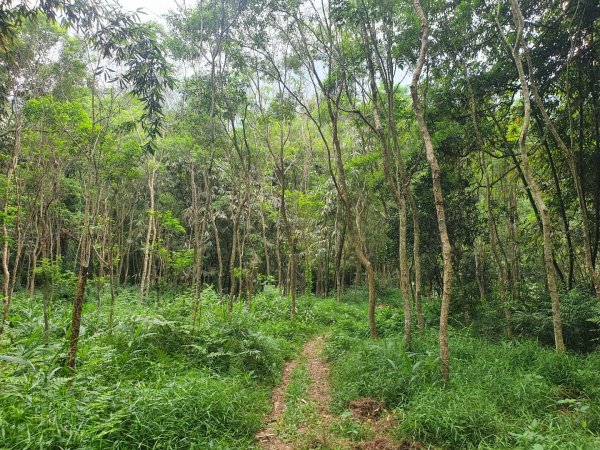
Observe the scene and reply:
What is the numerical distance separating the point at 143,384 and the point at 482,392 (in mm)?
5000

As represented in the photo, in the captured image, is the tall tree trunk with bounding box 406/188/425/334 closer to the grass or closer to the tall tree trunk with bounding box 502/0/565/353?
the grass

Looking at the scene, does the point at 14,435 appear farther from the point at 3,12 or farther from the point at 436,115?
the point at 436,115

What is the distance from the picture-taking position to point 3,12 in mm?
4035

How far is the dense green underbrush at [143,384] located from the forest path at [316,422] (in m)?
0.27

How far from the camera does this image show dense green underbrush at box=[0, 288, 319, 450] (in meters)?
3.55

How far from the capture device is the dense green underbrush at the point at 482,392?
3.99 meters

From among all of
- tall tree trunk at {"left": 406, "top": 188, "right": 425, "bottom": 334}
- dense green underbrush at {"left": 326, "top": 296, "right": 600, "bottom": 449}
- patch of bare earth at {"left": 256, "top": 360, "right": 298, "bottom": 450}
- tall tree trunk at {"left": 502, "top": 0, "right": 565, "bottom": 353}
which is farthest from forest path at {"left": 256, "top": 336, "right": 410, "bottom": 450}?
tall tree trunk at {"left": 502, "top": 0, "right": 565, "bottom": 353}

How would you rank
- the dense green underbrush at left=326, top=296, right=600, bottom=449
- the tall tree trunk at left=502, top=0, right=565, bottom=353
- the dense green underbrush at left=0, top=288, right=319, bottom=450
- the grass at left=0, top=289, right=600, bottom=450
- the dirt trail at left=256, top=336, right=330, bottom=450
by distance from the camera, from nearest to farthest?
the dense green underbrush at left=0, top=288, right=319, bottom=450, the grass at left=0, top=289, right=600, bottom=450, the dense green underbrush at left=326, top=296, right=600, bottom=449, the dirt trail at left=256, top=336, right=330, bottom=450, the tall tree trunk at left=502, top=0, right=565, bottom=353

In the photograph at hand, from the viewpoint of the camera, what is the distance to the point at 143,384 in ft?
15.8

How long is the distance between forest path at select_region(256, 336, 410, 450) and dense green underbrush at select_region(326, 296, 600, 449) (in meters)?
0.25

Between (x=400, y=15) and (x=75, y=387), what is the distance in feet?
31.8

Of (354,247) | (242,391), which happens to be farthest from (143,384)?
(354,247)

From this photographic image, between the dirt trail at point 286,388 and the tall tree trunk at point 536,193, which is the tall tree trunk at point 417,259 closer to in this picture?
the tall tree trunk at point 536,193

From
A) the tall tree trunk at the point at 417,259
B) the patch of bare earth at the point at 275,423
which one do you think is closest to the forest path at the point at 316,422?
the patch of bare earth at the point at 275,423
